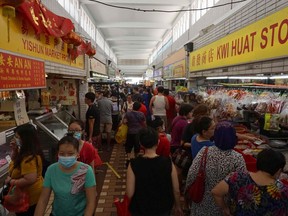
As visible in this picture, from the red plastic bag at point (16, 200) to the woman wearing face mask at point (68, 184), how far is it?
0.40 meters

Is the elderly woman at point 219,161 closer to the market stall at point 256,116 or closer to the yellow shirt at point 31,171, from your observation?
the market stall at point 256,116

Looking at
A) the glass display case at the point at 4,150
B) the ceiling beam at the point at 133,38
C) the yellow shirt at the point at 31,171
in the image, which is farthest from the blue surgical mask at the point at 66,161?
the ceiling beam at the point at 133,38

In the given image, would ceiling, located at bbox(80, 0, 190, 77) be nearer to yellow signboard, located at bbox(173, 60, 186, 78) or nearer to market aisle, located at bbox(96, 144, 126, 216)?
Result: yellow signboard, located at bbox(173, 60, 186, 78)

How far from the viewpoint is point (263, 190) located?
210 cm

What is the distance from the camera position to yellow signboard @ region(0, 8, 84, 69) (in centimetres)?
346

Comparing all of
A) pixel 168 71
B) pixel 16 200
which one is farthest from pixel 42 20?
pixel 168 71

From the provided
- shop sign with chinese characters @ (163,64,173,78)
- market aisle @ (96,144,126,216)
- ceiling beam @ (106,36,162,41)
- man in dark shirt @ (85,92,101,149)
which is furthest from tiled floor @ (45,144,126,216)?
ceiling beam @ (106,36,162,41)

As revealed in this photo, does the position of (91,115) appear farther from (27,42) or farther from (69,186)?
(69,186)

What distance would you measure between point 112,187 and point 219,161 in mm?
3293

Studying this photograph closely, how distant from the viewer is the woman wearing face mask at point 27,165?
2719 millimetres

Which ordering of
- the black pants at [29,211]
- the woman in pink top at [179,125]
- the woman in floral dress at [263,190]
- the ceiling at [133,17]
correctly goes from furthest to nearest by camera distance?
the ceiling at [133,17] → the woman in pink top at [179,125] → the black pants at [29,211] → the woman in floral dress at [263,190]

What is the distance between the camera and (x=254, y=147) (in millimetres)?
3967

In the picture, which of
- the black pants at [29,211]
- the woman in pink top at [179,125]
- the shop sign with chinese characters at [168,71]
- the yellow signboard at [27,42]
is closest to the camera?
the black pants at [29,211]

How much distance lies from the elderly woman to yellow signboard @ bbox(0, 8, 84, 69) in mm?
2721
